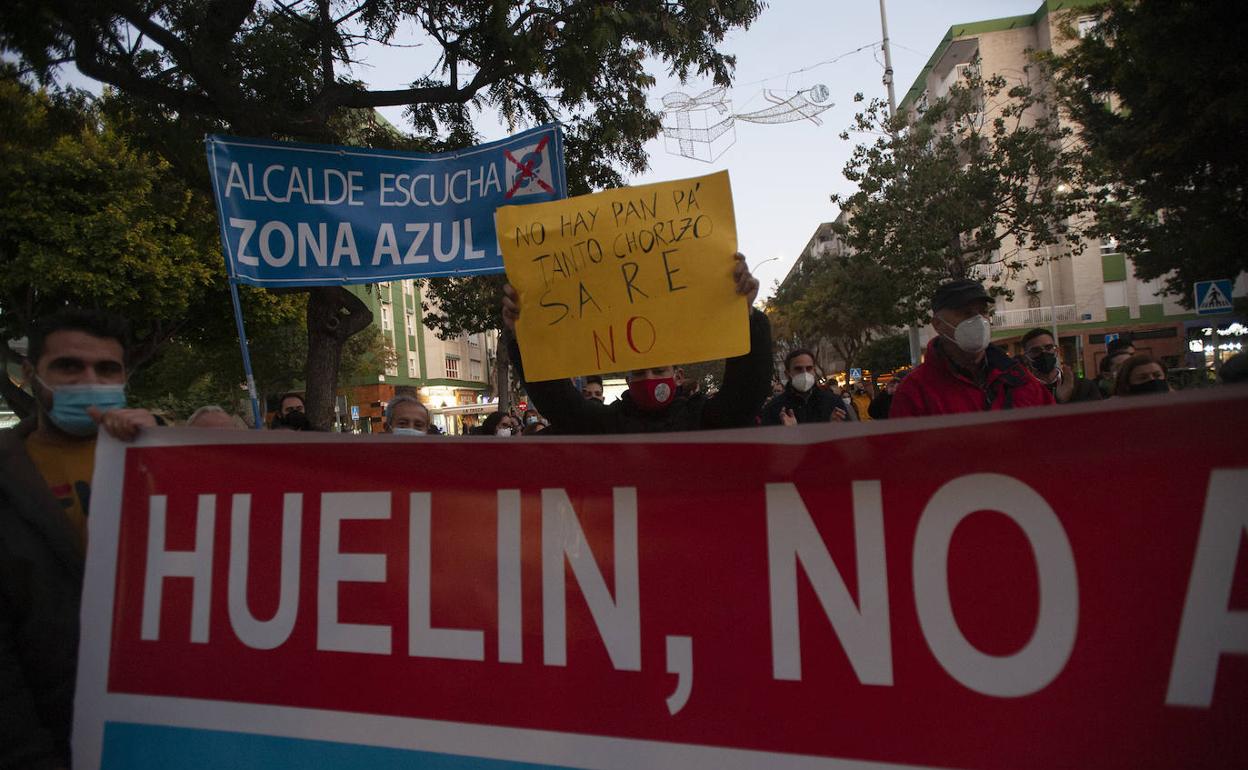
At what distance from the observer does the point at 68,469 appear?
2.09 m

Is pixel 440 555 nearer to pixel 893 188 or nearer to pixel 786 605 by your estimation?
pixel 786 605

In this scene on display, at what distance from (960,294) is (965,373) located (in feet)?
0.98

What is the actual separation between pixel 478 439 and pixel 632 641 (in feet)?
1.69

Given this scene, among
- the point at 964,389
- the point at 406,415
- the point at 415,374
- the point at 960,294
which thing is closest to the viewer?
the point at 964,389

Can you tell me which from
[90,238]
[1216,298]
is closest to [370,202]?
[1216,298]

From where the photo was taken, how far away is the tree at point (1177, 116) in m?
10.1

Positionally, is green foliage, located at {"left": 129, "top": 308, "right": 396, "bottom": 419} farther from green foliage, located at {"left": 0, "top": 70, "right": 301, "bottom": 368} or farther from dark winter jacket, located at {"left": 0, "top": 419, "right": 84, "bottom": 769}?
dark winter jacket, located at {"left": 0, "top": 419, "right": 84, "bottom": 769}

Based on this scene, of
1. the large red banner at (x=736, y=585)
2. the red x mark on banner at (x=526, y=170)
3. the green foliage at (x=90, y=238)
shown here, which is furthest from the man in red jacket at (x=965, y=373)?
the green foliage at (x=90, y=238)

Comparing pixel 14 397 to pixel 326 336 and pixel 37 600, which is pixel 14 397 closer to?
pixel 326 336

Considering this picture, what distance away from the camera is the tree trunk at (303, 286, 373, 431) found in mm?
7451

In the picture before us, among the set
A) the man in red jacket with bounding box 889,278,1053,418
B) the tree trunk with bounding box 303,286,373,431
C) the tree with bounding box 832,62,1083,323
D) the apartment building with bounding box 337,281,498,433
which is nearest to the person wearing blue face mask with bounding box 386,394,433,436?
the man in red jacket with bounding box 889,278,1053,418

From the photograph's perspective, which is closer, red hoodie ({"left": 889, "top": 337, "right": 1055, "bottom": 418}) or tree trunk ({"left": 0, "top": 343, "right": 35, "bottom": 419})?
red hoodie ({"left": 889, "top": 337, "right": 1055, "bottom": 418})

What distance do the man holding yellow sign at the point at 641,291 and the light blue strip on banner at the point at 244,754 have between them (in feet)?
3.73

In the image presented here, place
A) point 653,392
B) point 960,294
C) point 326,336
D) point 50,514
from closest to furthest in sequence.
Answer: point 50,514, point 653,392, point 960,294, point 326,336
